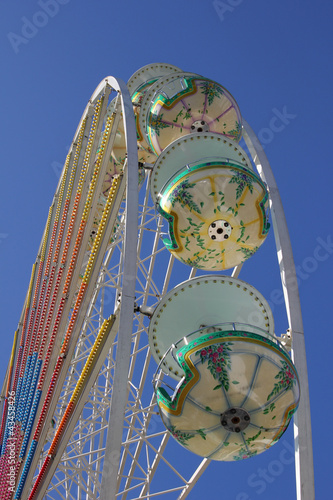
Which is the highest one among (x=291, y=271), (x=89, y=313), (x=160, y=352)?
(x=89, y=313)

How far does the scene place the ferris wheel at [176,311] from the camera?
7.16m

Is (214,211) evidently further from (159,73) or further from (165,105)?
(159,73)

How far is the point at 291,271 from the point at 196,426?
10.9 ft

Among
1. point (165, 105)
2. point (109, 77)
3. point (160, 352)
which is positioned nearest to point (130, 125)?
point (165, 105)

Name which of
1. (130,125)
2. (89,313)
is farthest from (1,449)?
(130,125)

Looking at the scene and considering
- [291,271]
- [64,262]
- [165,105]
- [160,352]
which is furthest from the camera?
[64,262]

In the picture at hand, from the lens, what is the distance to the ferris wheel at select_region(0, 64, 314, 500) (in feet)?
23.5

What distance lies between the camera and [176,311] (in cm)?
889

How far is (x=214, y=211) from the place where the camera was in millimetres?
8859

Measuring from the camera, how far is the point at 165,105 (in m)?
11.2

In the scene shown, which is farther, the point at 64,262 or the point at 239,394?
the point at 64,262

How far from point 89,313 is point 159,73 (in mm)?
5610

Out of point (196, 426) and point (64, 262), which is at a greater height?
point (64, 262)

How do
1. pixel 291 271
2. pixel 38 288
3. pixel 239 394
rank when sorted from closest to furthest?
pixel 239 394
pixel 291 271
pixel 38 288
